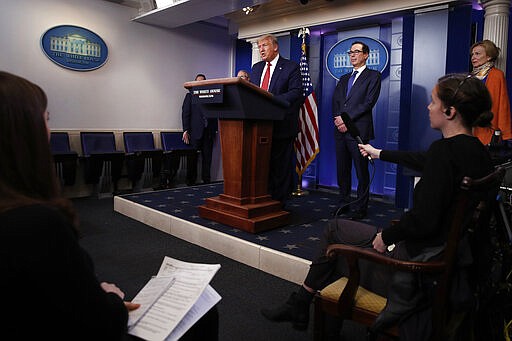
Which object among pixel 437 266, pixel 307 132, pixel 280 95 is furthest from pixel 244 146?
pixel 437 266

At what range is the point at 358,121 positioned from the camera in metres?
3.76

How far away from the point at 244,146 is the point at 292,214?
107 cm

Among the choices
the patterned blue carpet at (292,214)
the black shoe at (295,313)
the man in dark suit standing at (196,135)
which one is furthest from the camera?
the man in dark suit standing at (196,135)

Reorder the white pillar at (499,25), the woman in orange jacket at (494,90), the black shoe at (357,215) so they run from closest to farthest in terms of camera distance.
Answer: the woman in orange jacket at (494,90) < the black shoe at (357,215) < the white pillar at (499,25)

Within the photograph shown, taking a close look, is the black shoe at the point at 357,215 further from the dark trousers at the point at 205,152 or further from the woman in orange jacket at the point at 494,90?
the dark trousers at the point at 205,152

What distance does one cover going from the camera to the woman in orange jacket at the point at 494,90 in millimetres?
3104

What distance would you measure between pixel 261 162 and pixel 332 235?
1.60 m

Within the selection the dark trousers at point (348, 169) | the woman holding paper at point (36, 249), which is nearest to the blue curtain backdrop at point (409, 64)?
the dark trousers at point (348, 169)

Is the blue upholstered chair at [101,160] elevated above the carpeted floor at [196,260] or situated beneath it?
elevated above

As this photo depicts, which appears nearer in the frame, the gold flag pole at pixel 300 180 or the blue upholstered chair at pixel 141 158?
the gold flag pole at pixel 300 180

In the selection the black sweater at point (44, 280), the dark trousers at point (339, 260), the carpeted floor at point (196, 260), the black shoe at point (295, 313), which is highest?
the black sweater at point (44, 280)

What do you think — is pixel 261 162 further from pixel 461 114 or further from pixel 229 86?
pixel 461 114

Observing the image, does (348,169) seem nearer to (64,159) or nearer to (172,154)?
(172,154)

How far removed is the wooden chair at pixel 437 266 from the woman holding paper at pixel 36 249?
32.1 inches
